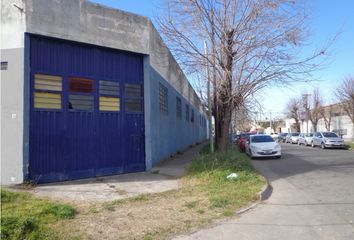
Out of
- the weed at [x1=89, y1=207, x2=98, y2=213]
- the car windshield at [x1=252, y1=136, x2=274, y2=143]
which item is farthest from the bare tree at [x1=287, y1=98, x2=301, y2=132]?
the weed at [x1=89, y1=207, x2=98, y2=213]

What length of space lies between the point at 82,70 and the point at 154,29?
4.65 meters

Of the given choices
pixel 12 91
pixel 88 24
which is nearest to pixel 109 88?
pixel 88 24

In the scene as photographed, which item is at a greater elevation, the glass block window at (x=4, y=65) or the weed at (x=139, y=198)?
the glass block window at (x=4, y=65)

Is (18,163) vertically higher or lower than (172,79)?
lower

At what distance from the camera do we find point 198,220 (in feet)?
25.4

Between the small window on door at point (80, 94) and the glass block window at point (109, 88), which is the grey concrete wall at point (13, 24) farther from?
the glass block window at point (109, 88)

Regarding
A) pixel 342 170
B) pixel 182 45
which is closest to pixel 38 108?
pixel 182 45

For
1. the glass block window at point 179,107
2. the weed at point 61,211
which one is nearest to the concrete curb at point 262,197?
the weed at point 61,211

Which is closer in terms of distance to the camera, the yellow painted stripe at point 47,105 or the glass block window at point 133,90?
the yellow painted stripe at point 47,105

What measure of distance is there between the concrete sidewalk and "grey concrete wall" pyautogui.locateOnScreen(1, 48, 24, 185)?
0.89 metres

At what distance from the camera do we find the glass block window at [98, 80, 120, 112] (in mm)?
13633

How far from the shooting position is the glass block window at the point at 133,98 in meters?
14.5

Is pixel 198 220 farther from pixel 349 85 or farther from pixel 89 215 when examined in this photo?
pixel 349 85

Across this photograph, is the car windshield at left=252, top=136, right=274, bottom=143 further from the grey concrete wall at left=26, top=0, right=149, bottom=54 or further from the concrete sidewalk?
the grey concrete wall at left=26, top=0, right=149, bottom=54
